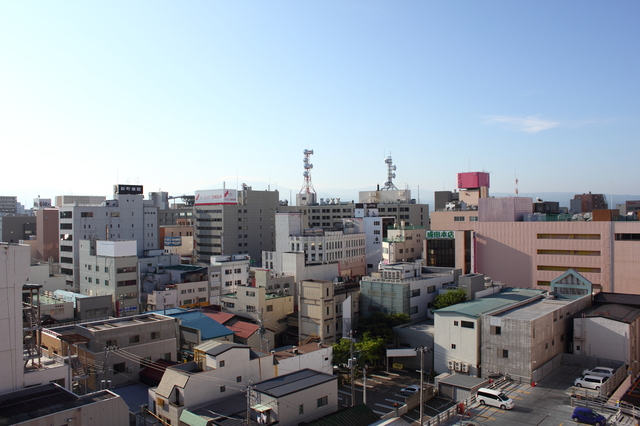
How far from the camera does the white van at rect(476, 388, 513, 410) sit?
33812 millimetres

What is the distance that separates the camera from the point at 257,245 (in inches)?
4808

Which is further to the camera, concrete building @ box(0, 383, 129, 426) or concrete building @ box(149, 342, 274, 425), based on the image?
concrete building @ box(149, 342, 274, 425)

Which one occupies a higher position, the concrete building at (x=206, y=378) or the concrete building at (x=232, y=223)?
the concrete building at (x=232, y=223)

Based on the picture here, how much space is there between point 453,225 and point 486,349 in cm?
5713

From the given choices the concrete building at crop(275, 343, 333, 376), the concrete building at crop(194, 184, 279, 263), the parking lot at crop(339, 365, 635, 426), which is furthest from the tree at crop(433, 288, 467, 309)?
the concrete building at crop(194, 184, 279, 263)

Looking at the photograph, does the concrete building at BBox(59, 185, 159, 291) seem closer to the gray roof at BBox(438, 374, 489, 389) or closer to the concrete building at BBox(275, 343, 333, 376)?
the concrete building at BBox(275, 343, 333, 376)

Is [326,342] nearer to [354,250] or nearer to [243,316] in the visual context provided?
[243,316]

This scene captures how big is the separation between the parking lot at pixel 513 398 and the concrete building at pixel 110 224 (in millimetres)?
57644

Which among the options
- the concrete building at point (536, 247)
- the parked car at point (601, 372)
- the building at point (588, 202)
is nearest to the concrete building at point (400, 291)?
the concrete building at point (536, 247)

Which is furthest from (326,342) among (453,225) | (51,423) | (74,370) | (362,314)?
(453,225)

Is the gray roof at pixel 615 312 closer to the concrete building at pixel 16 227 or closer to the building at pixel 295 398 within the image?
the building at pixel 295 398

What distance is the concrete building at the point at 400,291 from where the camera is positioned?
58062 millimetres

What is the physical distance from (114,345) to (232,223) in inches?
3077

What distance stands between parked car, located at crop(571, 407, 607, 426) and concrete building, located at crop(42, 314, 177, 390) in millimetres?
30416
